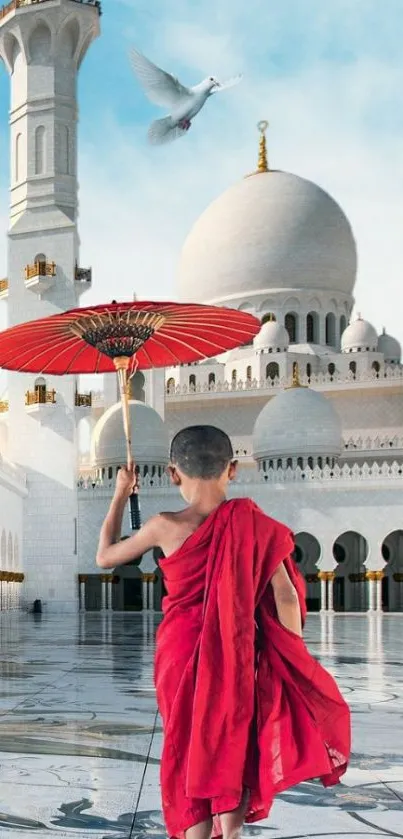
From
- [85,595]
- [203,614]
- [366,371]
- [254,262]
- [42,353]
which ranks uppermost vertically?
[254,262]

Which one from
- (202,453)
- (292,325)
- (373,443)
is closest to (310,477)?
(373,443)

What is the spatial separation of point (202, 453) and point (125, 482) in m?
0.37

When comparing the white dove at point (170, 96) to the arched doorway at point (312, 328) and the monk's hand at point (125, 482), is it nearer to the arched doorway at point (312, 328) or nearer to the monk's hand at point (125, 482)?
the arched doorway at point (312, 328)

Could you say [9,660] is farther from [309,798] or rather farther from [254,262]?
[254,262]

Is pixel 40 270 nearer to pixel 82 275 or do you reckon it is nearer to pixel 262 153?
pixel 82 275

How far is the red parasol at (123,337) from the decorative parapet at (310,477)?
21744 millimetres

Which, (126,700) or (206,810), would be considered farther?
(126,700)

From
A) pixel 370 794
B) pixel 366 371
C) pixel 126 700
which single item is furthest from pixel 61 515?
pixel 370 794

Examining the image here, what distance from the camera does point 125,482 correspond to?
3242 millimetres

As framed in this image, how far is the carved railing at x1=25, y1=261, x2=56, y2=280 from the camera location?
2569cm

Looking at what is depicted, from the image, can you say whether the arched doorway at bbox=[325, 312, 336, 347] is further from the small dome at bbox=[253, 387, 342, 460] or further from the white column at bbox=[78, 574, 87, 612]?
the white column at bbox=[78, 574, 87, 612]

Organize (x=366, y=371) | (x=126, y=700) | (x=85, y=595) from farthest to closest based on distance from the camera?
(x=366, y=371) < (x=85, y=595) < (x=126, y=700)

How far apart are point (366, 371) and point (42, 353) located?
2788cm

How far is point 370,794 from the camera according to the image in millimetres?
3619
